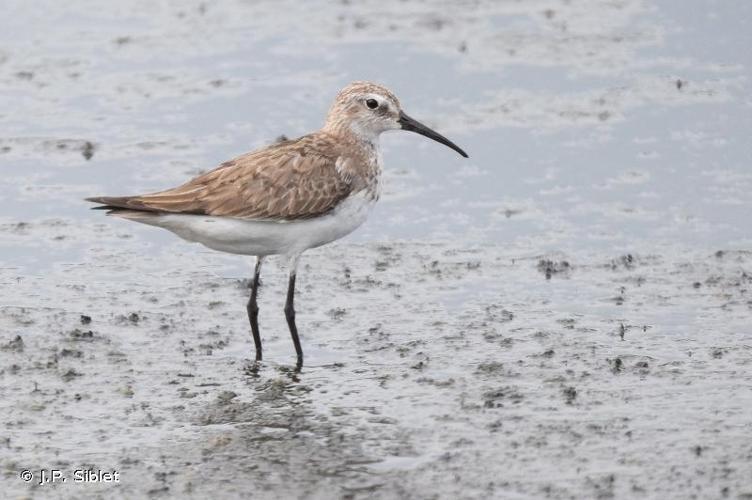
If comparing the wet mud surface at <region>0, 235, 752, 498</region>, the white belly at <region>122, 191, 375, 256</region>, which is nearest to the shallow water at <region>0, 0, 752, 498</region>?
the wet mud surface at <region>0, 235, 752, 498</region>

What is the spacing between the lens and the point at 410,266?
44.3 feet

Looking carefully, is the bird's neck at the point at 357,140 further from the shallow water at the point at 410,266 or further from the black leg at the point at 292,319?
the shallow water at the point at 410,266

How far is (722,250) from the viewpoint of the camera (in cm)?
1354

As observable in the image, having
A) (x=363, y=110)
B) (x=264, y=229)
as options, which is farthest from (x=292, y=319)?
(x=363, y=110)

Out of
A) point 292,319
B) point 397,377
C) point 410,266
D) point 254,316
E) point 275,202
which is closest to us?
point 397,377

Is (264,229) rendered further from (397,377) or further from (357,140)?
(397,377)

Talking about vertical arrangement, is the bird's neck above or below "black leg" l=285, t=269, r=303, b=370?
above

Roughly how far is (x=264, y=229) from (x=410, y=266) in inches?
88.8

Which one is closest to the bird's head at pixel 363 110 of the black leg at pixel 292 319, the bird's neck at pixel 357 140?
the bird's neck at pixel 357 140

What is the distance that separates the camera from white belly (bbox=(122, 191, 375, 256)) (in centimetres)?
1139

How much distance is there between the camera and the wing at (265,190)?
11.4 m

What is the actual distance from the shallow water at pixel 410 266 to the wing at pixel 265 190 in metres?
1.09

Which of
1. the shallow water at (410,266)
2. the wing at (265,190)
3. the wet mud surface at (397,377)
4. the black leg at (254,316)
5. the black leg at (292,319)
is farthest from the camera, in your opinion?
the black leg at (254,316)

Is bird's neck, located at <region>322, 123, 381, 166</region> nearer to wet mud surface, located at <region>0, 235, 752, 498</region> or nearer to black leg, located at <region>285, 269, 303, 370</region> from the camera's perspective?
black leg, located at <region>285, 269, 303, 370</region>
